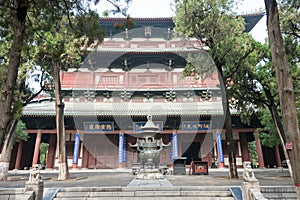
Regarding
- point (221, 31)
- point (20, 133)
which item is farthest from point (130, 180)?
point (20, 133)

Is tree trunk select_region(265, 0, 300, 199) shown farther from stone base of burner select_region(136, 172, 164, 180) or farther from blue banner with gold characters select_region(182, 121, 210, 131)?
blue banner with gold characters select_region(182, 121, 210, 131)

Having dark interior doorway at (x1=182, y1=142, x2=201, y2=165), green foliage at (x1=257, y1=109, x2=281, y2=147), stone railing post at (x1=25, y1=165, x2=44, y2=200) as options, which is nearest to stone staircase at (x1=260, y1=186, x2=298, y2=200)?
stone railing post at (x1=25, y1=165, x2=44, y2=200)

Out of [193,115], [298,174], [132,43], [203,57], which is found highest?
[132,43]

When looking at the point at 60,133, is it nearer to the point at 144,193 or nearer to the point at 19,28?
the point at 144,193

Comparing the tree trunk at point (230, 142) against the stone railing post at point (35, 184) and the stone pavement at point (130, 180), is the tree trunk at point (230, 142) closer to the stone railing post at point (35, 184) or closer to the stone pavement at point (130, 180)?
the stone pavement at point (130, 180)

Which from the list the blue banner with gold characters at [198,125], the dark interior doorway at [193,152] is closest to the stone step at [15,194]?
the blue banner with gold characters at [198,125]

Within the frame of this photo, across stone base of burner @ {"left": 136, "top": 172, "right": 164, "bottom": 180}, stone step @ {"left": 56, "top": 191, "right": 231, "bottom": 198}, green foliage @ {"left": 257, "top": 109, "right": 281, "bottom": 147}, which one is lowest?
stone step @ {"left": 56, "top": 191, "right": 231, "bottom": 198}

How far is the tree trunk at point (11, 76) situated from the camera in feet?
12.8

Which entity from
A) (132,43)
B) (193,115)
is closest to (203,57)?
(193,115)

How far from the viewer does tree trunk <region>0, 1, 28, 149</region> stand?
3.90m

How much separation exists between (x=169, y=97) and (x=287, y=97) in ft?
52.8

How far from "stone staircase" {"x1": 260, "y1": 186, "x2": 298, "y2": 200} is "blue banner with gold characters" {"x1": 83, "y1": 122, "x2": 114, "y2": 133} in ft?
46.0

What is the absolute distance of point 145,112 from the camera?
18.0 m

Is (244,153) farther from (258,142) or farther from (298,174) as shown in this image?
(298,174)
